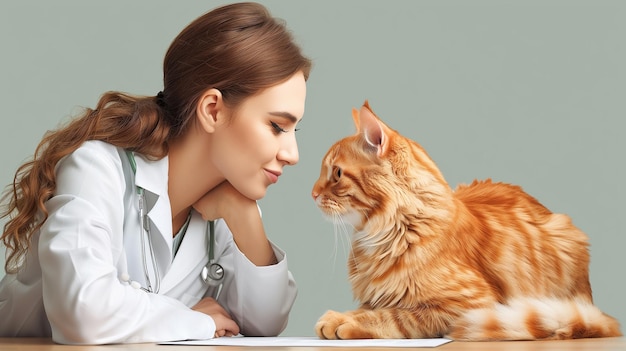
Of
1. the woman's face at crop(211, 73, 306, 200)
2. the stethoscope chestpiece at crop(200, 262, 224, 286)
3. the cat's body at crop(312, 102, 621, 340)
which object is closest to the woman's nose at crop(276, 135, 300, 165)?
the woman's face at crop(211, 73, 306, 200)

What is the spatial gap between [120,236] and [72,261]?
292 millimetres

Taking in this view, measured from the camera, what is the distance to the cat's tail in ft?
7.27

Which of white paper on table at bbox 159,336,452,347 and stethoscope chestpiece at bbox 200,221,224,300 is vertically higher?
white paper on table at bbox 159,336,452,347

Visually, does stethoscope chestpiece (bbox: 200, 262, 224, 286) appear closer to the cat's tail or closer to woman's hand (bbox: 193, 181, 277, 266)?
woman's hand (bbox: 193, 181, 277, 266)

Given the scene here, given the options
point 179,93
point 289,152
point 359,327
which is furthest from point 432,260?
point 179,93

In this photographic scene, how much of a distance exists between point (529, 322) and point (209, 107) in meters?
1.15

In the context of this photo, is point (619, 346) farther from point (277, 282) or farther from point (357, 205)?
point (277, 282)

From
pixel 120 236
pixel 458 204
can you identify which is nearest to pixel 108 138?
pixel 120 236

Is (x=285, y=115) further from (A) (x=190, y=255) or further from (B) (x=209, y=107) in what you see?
(A) (x=190, y=255)

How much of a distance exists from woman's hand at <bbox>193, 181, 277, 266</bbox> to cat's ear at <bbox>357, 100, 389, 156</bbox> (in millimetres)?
501

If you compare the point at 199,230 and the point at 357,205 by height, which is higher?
the point at 357,205

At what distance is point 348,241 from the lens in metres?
2.49

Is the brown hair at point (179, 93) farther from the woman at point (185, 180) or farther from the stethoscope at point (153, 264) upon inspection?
the stethoscope at point (153, 264)

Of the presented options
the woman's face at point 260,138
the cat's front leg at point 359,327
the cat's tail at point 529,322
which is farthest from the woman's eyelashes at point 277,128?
the cat's tail at point 529,322
